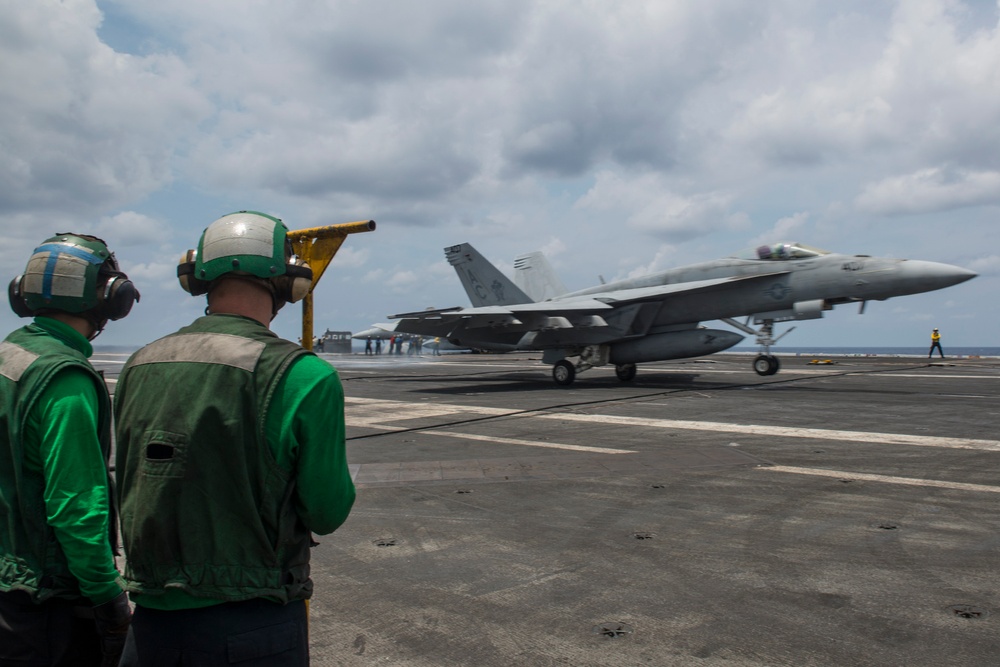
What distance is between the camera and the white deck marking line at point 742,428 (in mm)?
9078

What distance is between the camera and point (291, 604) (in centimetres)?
191

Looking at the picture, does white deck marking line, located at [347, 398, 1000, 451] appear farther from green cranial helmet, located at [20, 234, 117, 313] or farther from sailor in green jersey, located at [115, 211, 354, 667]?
green cranial helmet, located at [20, 234, 117, 313]

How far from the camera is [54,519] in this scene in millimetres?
2047

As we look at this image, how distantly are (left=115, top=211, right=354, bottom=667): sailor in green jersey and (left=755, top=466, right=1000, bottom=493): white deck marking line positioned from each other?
6.62 metres

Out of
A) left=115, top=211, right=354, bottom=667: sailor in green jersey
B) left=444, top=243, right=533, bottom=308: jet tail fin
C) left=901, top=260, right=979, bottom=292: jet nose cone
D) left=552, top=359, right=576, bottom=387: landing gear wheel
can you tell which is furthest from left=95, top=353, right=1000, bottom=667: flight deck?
left=444, top=243, right=533, bottom=308: jet tail fin

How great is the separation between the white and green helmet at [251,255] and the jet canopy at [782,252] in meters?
17.5

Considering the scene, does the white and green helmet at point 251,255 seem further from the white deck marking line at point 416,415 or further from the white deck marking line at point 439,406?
the white deck marking line at point 439,406

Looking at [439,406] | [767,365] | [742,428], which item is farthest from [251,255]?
[767,365]

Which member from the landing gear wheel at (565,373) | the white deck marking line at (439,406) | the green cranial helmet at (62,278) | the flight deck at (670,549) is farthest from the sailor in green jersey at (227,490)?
the landing gear wheel at (565,373)

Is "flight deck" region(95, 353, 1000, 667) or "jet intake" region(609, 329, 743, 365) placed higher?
"jet intake" region(609, 329, 743, 365)

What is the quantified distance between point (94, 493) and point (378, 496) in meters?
4.78

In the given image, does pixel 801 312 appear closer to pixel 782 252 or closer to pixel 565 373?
pixel 782 252

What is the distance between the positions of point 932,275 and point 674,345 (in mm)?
6239

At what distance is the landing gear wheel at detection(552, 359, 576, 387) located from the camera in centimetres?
2039
